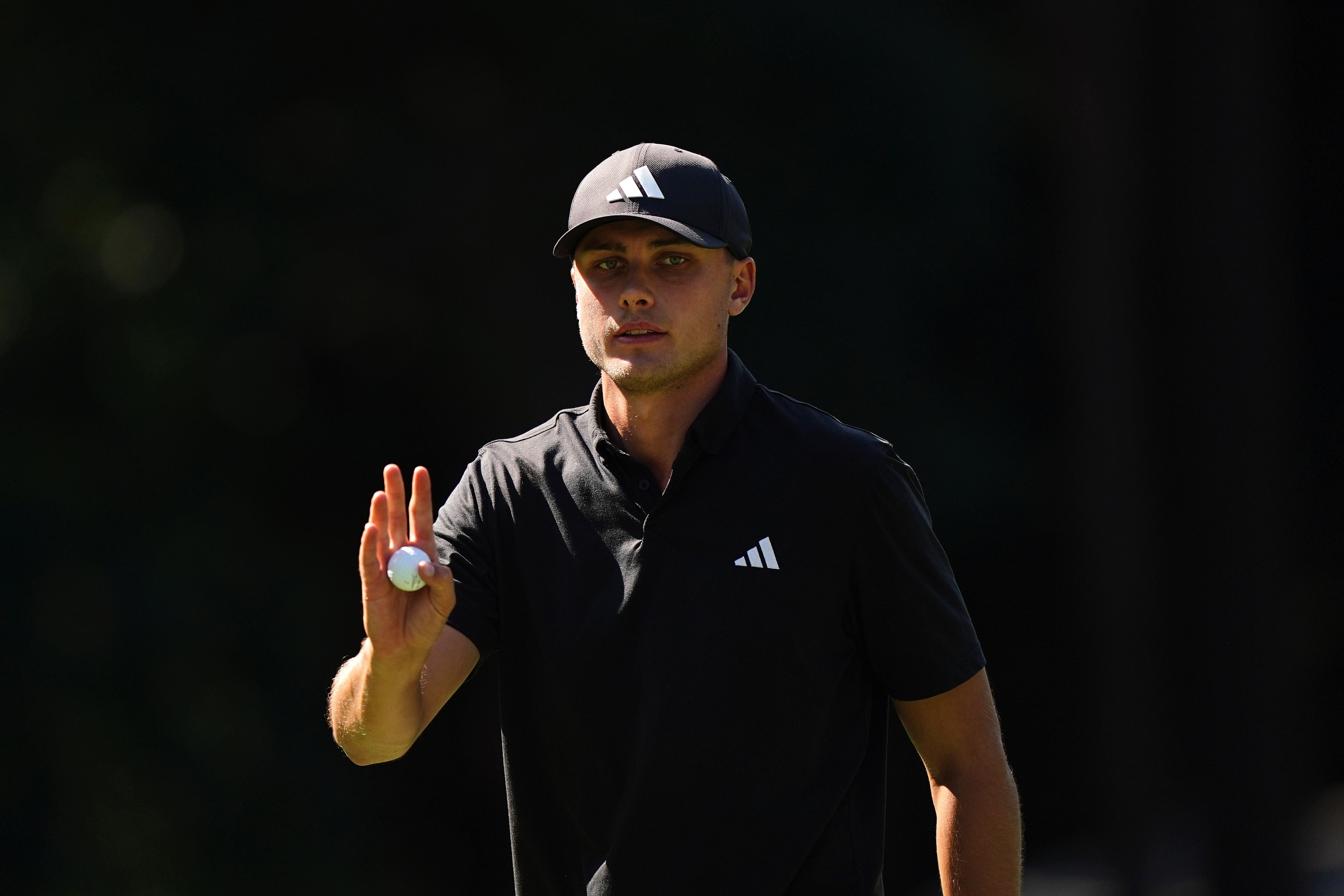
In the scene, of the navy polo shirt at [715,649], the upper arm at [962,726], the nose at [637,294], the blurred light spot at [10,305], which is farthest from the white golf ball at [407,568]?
the blurred light spot at [10,305]

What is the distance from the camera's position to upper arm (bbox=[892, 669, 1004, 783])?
237 centimetres

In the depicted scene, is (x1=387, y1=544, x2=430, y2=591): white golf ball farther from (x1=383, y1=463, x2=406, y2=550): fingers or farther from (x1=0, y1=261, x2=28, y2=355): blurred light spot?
(x1=0, y1=261, x2=28, y2=355): blurred light spot

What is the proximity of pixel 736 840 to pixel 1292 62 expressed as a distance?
7271 millimetres

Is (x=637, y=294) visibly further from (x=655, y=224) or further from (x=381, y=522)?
(x=381, y=522)

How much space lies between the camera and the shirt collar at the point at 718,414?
2396mm

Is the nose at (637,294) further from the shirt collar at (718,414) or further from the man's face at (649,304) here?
the shirt collar at (718,414)

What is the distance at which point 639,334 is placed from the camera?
238 cm

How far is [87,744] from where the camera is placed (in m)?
6.40

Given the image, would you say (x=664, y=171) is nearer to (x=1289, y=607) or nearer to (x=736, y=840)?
(x=736, y=840)

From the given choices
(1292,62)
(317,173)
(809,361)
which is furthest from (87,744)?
(1292,62)

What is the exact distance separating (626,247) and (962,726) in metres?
0.92

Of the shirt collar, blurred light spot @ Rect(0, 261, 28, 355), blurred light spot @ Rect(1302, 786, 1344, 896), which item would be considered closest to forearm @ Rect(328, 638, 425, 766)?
the shirt collar

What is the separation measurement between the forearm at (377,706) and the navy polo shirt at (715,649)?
0.17 m

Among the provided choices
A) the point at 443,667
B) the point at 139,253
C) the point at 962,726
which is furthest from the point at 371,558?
the point at 139,253
